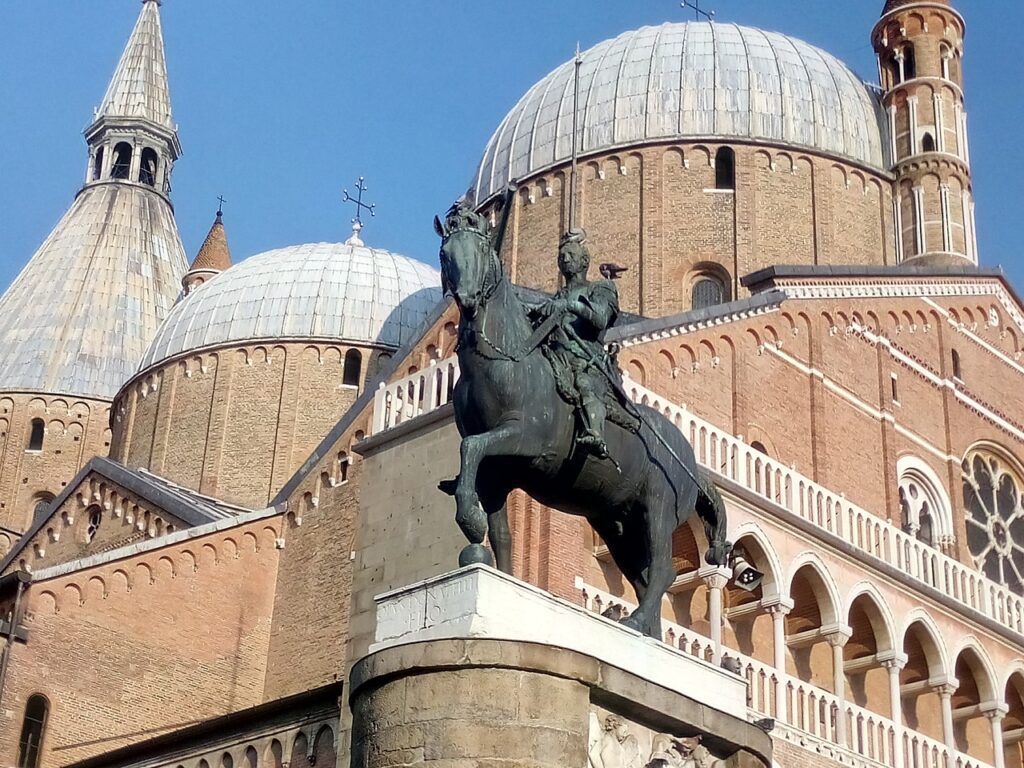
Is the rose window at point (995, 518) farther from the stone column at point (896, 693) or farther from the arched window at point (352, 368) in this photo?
the arched window at point (352, 368)

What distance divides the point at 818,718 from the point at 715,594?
6.66 ft

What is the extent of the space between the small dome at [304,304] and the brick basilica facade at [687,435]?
0.08 metres

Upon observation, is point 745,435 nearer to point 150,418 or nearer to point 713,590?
point 713,590

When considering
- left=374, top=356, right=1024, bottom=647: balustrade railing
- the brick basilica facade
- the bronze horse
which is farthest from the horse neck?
left=374, top=356, right=1024, bottom=647: balustrade railing

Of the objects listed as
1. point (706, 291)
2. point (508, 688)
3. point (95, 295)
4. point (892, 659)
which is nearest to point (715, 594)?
point (892, 659)

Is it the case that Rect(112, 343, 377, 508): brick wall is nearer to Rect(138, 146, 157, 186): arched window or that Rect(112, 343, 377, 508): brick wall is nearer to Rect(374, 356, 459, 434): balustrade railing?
Rect(374, 356, 459, 434): balustrade railing

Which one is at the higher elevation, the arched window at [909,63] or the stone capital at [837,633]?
the arched window at [909,63]

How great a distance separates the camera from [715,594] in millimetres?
18859

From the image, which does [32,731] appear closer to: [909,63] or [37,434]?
[909,63]

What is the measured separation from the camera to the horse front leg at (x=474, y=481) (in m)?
9.30

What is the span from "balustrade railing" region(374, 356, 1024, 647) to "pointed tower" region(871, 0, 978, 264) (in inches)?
371

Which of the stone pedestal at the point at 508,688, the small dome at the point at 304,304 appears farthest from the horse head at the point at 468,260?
the small dome at the point at 304,304

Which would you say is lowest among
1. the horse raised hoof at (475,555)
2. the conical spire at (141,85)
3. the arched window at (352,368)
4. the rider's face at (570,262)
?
the horse raised hoof at (475,555)

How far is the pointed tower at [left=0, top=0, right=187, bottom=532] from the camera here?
50125mm
